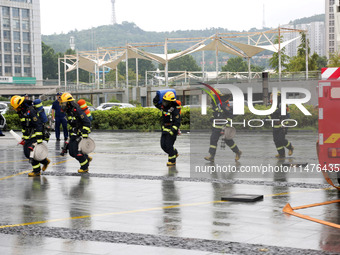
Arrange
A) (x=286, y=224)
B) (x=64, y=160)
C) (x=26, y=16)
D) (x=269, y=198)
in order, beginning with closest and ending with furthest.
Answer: (x=286, y=224) < (x=269, y=198) < (x=64, y=160) < (x=26, y=16)

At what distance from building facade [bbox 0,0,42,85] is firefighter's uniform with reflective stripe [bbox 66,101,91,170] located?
389 feet

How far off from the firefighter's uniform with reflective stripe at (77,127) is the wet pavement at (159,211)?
0.48 m

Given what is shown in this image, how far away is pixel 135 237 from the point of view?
7109 millimetres

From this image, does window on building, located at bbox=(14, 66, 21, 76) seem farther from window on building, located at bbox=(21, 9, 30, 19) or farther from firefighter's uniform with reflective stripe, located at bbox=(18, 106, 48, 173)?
firefighter's uniform with reflective stripe, located at bbox=(18, 106, 48, 173)

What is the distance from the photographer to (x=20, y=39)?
134m

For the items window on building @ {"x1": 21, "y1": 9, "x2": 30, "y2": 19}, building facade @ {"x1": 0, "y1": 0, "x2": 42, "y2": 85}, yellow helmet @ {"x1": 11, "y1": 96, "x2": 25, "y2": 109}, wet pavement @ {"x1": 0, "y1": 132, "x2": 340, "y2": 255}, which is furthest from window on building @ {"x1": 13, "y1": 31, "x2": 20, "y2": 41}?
yellow helmet @ {"x1": 11, "y1": 96, "x2": 25, "y2": 109}

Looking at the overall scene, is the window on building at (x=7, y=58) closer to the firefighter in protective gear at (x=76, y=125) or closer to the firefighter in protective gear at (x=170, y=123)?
the firefighter in protective gear at (x=170, y=123)

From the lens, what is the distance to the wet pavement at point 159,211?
21.9 ft

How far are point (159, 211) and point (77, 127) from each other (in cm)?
542

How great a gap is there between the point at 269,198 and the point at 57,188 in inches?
165

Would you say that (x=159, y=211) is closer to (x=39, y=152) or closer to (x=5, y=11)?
(x=39, y=152)

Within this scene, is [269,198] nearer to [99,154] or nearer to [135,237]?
[135,237]

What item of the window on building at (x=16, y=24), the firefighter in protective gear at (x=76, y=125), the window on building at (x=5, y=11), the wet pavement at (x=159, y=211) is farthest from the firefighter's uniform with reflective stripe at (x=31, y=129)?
the window on building at (x=16, y=24)

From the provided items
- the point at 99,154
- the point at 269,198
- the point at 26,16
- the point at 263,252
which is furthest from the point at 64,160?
the point at 26,16
